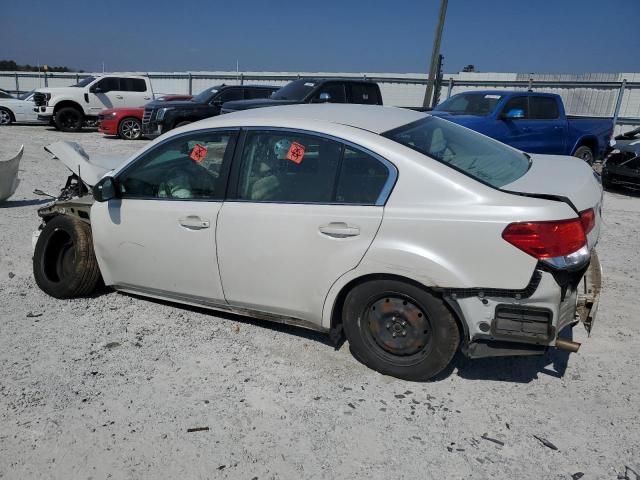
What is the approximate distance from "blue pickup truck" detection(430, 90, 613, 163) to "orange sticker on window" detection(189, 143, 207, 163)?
686 centimetres

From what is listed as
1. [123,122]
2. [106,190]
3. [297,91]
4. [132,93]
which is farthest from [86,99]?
[106,190]

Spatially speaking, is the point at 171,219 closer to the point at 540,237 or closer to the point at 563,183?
the point at 540,237

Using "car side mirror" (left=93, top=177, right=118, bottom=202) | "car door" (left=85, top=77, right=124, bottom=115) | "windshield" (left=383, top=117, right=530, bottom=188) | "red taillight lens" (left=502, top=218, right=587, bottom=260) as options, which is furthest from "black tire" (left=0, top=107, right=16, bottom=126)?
"red taillight lens" (left=502, top=218, right=587, bottom=260)

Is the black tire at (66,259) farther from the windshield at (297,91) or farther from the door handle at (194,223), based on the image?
the windshield at (297,91)

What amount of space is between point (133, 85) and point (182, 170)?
17126 mm

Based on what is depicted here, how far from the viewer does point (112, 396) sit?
10.1ft

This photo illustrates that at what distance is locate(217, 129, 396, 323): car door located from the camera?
10.2 ft

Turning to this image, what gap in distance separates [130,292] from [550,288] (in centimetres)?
308

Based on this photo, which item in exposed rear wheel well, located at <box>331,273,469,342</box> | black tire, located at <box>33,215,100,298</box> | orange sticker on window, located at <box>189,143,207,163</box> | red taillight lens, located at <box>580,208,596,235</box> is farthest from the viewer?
black tire, located at <box>33,215,100,298</box>

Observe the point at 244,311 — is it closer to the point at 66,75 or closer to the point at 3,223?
the point at 3,223

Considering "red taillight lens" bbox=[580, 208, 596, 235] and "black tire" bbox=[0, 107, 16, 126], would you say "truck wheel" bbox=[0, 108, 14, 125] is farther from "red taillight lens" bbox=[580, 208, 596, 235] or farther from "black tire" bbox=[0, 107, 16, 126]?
"red taillight lens" bbox=[580, 208, 596, 235]

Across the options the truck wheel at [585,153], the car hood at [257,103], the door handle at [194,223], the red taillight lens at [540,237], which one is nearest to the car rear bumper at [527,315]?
the red taillight lens at [540,237]

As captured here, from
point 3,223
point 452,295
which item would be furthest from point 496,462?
point 3,223

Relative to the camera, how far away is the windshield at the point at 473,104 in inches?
401
